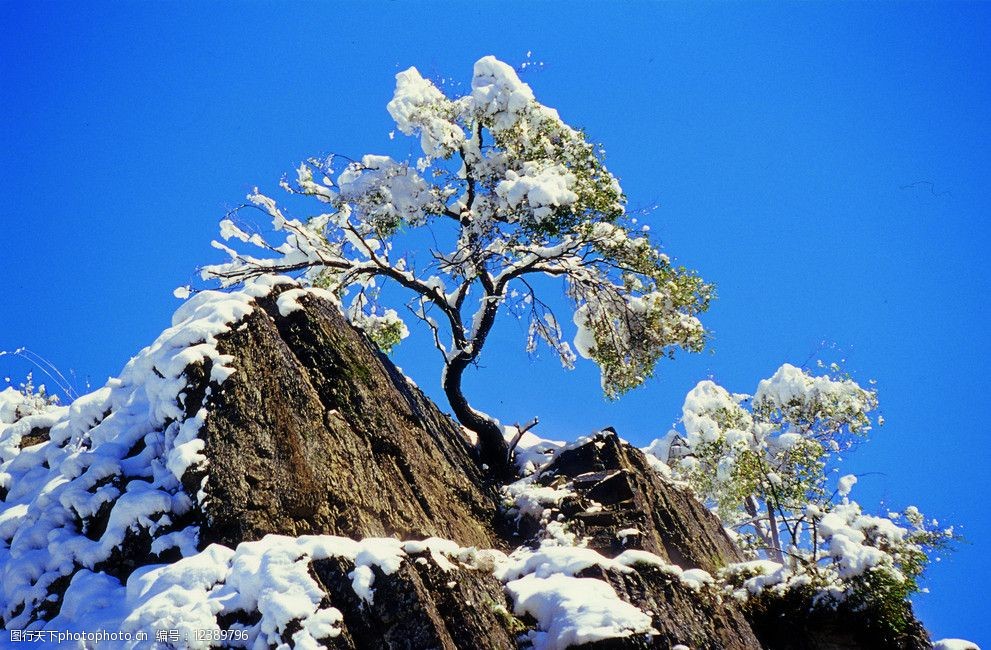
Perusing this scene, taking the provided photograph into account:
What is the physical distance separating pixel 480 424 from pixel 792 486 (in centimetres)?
1203

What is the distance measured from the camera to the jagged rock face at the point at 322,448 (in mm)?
10773

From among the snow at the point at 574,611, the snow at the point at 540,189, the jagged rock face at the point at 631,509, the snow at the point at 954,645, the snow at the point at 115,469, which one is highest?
the snow at the point at 540,189

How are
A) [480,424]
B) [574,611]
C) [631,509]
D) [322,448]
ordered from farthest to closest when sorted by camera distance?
1. [480,424]
2. [631,509]
3. [322,448]
4. [574,611]

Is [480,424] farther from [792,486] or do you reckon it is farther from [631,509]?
[792,486]

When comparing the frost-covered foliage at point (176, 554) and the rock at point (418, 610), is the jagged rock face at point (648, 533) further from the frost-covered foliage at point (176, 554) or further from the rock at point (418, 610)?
the rock at point (418, 610)

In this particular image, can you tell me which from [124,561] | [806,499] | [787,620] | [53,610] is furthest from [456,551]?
[806,499]

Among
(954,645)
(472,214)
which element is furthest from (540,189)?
(954,645)

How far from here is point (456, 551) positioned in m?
10.4

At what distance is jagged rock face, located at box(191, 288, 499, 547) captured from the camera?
1077 cm

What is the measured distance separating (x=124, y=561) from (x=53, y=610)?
108 cm

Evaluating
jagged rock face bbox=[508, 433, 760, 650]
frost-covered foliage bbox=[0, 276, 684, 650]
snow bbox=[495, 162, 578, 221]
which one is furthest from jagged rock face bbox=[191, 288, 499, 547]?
snow bbox=[495, 162, 578, 221]

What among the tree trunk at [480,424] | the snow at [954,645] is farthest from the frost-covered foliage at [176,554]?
the snow at [954,645]

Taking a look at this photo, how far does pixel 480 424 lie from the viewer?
1778 cm

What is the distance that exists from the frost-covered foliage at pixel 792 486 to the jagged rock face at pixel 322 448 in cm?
648
